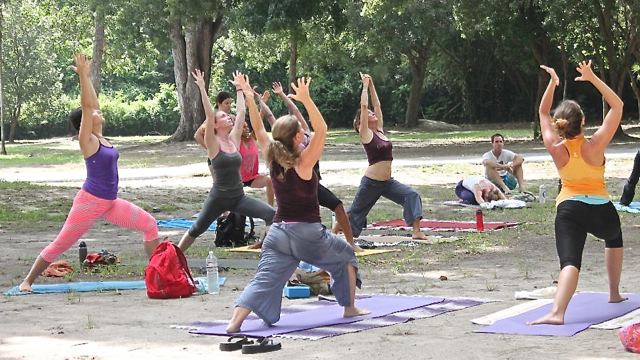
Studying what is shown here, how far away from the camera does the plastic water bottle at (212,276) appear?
9789 millimetres

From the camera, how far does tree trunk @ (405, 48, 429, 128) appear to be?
57.5 metres

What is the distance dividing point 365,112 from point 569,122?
A: 4.58 m

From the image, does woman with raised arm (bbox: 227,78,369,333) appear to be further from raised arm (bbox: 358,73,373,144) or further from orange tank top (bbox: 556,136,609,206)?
raised arm (bbox: 358,73,373,144)

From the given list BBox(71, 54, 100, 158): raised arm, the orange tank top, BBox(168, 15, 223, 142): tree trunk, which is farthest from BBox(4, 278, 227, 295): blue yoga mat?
BBox(168, 15, 223, 142): tree trunk

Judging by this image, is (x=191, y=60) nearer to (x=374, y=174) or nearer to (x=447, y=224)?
(x=447, y=224)

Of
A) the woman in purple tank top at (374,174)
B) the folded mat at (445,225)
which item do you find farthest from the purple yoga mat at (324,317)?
the folded mat at (445,225)

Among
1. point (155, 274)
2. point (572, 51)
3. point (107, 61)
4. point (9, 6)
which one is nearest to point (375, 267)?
point (155, 274)

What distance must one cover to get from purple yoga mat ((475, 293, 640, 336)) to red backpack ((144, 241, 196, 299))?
323 centimetres

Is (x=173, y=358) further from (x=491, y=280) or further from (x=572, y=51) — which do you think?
(x=572, y=51)

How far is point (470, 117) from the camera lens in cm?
6244

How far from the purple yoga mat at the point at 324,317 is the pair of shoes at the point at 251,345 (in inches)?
14.0

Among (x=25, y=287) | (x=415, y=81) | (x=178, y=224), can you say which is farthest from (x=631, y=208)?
(x=415, y=81)

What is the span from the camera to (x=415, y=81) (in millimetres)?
58781

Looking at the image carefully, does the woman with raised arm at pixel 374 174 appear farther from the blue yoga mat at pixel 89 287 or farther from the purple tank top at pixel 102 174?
the purple tank top at pixel 102 174
